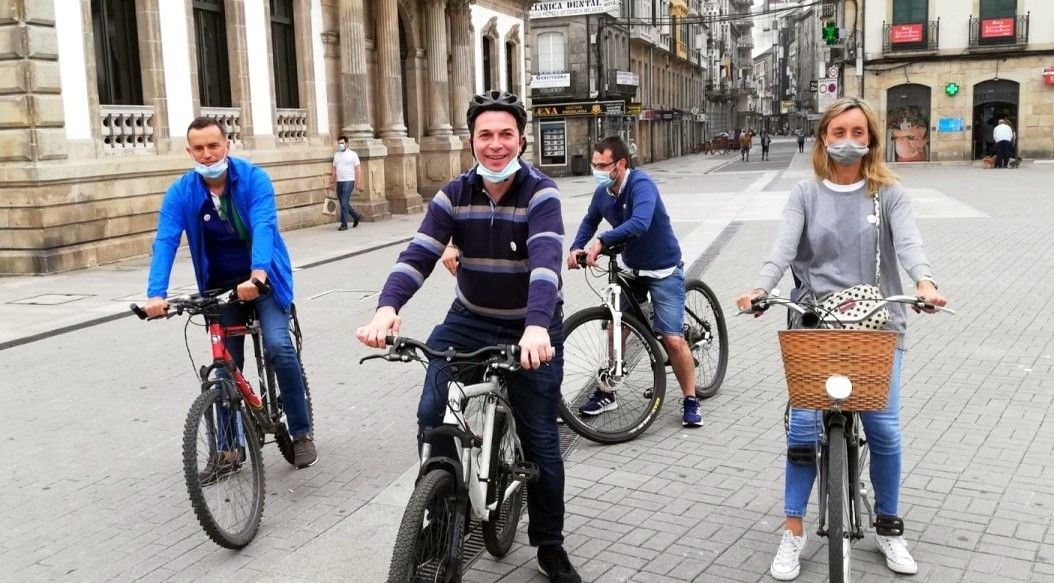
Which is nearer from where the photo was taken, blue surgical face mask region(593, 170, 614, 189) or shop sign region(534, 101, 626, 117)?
blue surgical face mask region(593, 170, 614, 189)

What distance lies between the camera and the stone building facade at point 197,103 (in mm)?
13602

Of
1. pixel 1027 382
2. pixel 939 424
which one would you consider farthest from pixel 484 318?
pixel 1027 382

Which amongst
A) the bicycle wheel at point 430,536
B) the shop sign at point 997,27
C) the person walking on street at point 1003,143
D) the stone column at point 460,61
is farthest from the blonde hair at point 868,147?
the shop sign at point 997,27

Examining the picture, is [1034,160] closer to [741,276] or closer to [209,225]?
[741,276]

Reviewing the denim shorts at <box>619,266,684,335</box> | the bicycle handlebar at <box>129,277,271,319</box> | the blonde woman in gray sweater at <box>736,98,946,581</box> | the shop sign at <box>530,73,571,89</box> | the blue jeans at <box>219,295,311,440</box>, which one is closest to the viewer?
the blonde woman in gray sweater at <box>736,98,946,581</box>

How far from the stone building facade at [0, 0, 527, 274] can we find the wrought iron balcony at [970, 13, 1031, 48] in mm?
24303

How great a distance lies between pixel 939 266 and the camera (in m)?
12.0

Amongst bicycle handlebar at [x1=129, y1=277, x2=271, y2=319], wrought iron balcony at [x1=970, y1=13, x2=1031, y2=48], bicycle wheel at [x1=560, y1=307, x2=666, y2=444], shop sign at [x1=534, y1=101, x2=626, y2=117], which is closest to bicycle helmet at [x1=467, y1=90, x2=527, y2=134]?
bicycle handlebar at [x1=129, y1=277, x2=271, y2=319]

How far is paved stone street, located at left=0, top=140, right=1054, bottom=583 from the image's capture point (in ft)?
13.6

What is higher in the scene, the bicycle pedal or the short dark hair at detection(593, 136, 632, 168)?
the short dark hair at detection(593, 136, 632, 168)

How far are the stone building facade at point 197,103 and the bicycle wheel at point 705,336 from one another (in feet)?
33.8

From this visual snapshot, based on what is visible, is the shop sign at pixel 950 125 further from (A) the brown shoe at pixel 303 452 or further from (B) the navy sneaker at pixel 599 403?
(A) the brown shoe at pixel 303 452

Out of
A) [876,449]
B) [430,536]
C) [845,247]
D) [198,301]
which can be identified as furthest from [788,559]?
[198,301]

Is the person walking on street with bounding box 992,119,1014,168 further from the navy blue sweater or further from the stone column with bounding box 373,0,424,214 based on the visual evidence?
the navy blue sweater
